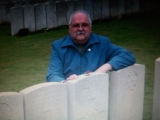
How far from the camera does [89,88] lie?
9.20 ft

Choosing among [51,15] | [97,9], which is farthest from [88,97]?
[97,9]

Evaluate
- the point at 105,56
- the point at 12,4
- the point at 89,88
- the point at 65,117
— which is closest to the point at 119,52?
the point at 105,56

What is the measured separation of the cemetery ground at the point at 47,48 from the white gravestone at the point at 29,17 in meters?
0.25

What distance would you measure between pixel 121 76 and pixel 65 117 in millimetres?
598

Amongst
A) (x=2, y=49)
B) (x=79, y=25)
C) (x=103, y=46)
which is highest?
(x=79, y=25)

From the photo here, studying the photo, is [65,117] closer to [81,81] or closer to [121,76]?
[81,81]

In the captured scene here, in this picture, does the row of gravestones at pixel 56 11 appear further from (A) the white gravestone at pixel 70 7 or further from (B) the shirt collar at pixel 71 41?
(B) the shirt collar at pixel 71 41

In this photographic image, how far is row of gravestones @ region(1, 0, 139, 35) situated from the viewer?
922 centimetres

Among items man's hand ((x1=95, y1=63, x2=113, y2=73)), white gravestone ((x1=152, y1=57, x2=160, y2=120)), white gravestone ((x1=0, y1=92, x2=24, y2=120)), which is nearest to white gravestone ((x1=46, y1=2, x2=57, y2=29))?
white gravestone ((x1=152, y1=57, x2=160, y2=120))

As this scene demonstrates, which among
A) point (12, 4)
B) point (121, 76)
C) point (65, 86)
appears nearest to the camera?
→ point (65, 86)

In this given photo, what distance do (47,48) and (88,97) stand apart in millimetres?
4898

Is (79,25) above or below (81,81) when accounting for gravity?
above

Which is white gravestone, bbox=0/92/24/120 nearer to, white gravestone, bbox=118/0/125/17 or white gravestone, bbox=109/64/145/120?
white gravestone, bbox=109/64/145/120

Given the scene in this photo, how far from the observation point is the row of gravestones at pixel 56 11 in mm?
9219
